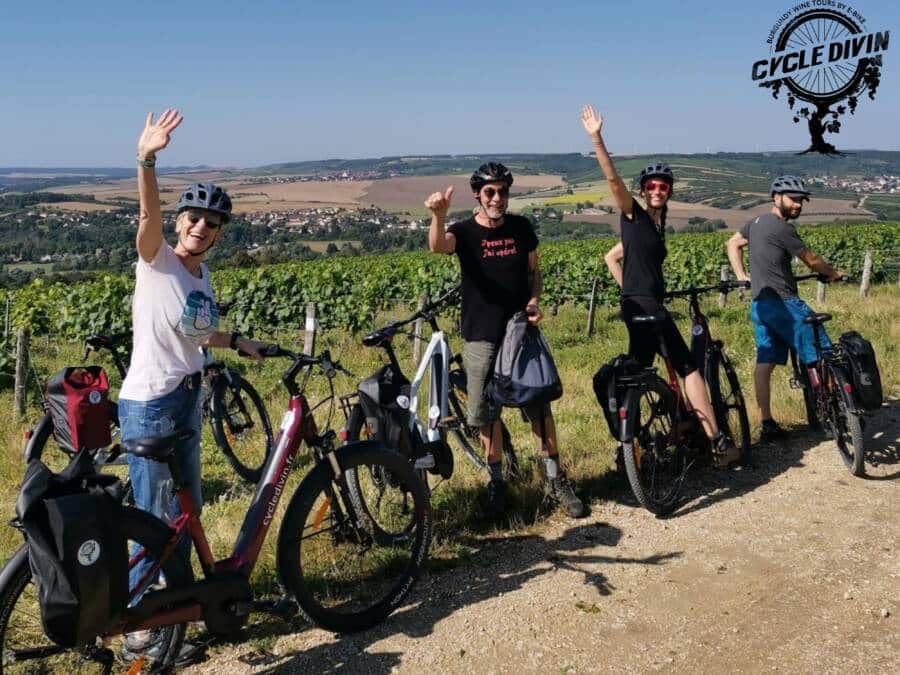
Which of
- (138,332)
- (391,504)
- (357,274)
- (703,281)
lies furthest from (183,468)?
(703,281)

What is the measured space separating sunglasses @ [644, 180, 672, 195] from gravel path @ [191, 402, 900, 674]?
1.97 meters

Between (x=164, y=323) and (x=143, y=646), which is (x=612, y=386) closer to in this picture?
(x=164, y=323)

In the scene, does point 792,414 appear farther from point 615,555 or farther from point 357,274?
point 357,274

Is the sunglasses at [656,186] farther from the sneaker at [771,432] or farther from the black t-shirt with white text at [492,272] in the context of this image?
the sneaker at [771,432]

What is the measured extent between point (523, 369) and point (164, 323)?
1.98m

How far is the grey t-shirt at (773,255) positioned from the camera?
5.23 m

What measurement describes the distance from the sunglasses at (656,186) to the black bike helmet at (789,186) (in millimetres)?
1135

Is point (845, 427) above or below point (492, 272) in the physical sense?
below

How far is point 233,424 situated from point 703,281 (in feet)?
59.2

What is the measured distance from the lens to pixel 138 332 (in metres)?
2.92

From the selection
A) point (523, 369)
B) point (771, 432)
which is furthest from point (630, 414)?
point (771, 432)

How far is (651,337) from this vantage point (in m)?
4.77

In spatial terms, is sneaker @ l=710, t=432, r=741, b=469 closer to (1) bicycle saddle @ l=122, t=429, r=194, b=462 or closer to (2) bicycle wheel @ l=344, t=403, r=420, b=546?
→ (2) bicycle wheel @ l=344, t=403, r=420, b=546

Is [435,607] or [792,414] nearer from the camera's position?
[435,607]
